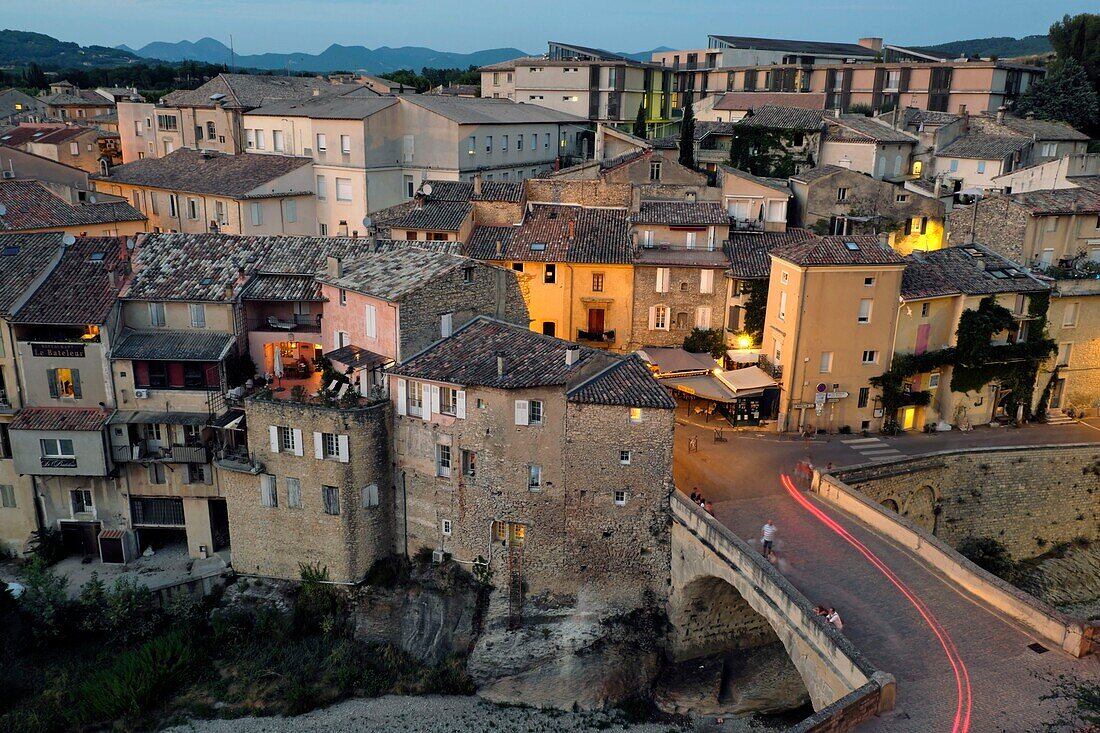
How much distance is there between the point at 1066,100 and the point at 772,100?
1074 inches

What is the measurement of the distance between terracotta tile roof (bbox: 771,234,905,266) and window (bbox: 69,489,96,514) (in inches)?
1407

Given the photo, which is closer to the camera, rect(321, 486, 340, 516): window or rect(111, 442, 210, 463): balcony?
rect(321, 486, 340, 516): window

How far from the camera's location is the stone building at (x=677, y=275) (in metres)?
50.2

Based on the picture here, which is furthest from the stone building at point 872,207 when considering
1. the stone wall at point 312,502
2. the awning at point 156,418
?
the awning at point 156,418

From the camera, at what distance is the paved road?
2395cm

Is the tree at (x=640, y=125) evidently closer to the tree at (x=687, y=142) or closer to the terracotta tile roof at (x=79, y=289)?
the tree at (x=687, y=142)

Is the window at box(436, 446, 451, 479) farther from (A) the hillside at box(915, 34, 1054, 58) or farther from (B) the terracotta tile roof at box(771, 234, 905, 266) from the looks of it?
(A) the hillside at box(915, 34, 1054, 58)

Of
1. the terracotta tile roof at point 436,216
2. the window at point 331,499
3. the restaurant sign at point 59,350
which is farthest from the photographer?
the terracotta tile roof at point 436,216

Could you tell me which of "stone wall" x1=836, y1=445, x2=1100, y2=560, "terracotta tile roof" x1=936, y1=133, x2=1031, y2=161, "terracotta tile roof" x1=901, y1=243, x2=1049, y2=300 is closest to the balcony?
Answer: "stone wall" x1=836, y1=445, x2=1100, y2=560

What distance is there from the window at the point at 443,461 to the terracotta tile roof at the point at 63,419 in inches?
610

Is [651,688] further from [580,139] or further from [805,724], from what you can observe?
[580,139]

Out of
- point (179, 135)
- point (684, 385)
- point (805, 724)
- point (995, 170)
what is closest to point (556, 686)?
point (805, 724)

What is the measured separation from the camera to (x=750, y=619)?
121ft

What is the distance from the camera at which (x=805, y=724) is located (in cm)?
2264
